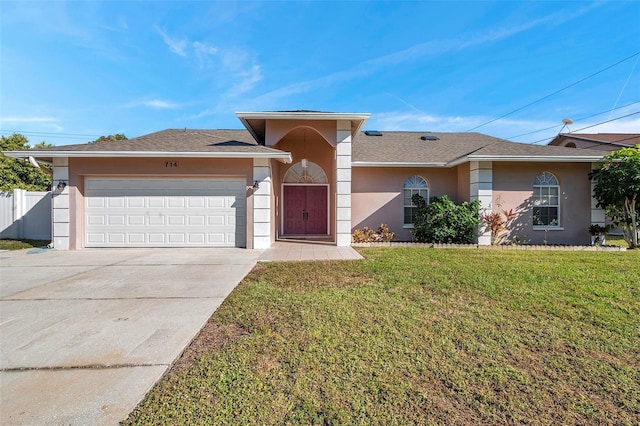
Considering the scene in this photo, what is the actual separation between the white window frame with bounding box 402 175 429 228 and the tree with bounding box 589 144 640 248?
5784 millimetres

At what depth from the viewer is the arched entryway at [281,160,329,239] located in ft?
42.0

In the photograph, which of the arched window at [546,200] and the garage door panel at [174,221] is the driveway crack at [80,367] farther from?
the arched window at [546,200]

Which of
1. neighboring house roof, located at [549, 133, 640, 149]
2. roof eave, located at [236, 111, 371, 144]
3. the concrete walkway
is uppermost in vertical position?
neighboring house roof, located at [549, 133, 640, 149]

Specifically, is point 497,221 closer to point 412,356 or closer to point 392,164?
point 392,164

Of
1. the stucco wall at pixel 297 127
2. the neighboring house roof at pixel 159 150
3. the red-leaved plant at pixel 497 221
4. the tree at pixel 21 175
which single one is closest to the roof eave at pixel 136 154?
the neighboring house roof at pixel 159 150

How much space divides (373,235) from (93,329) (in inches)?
359

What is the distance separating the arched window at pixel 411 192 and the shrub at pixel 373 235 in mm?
1033

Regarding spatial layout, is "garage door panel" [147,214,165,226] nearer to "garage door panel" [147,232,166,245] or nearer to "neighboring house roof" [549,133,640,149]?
"garage door panel" [147,232,166,245]

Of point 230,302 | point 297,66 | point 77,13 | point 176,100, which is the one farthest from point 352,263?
point 176,100

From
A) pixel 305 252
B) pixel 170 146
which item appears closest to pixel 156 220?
pixel 170 146

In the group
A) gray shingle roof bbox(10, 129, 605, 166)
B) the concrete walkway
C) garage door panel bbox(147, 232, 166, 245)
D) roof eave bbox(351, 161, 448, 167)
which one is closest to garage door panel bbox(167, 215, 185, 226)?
garage door panel bbox(147, 232, 166, 245)

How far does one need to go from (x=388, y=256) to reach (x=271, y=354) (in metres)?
5.58

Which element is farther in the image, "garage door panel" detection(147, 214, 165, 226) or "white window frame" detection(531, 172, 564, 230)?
"white window frame" detection(531, 172, 564, 230)

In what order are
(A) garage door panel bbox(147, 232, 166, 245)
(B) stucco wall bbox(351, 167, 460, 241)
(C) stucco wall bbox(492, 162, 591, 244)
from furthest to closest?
(B) stucco wall bbox(351, 167, 460, 241) → (C) stucco wall bbox(492, 162, 591, 244) → (A) garage door panel bbox(147, 232, 166, 245)
